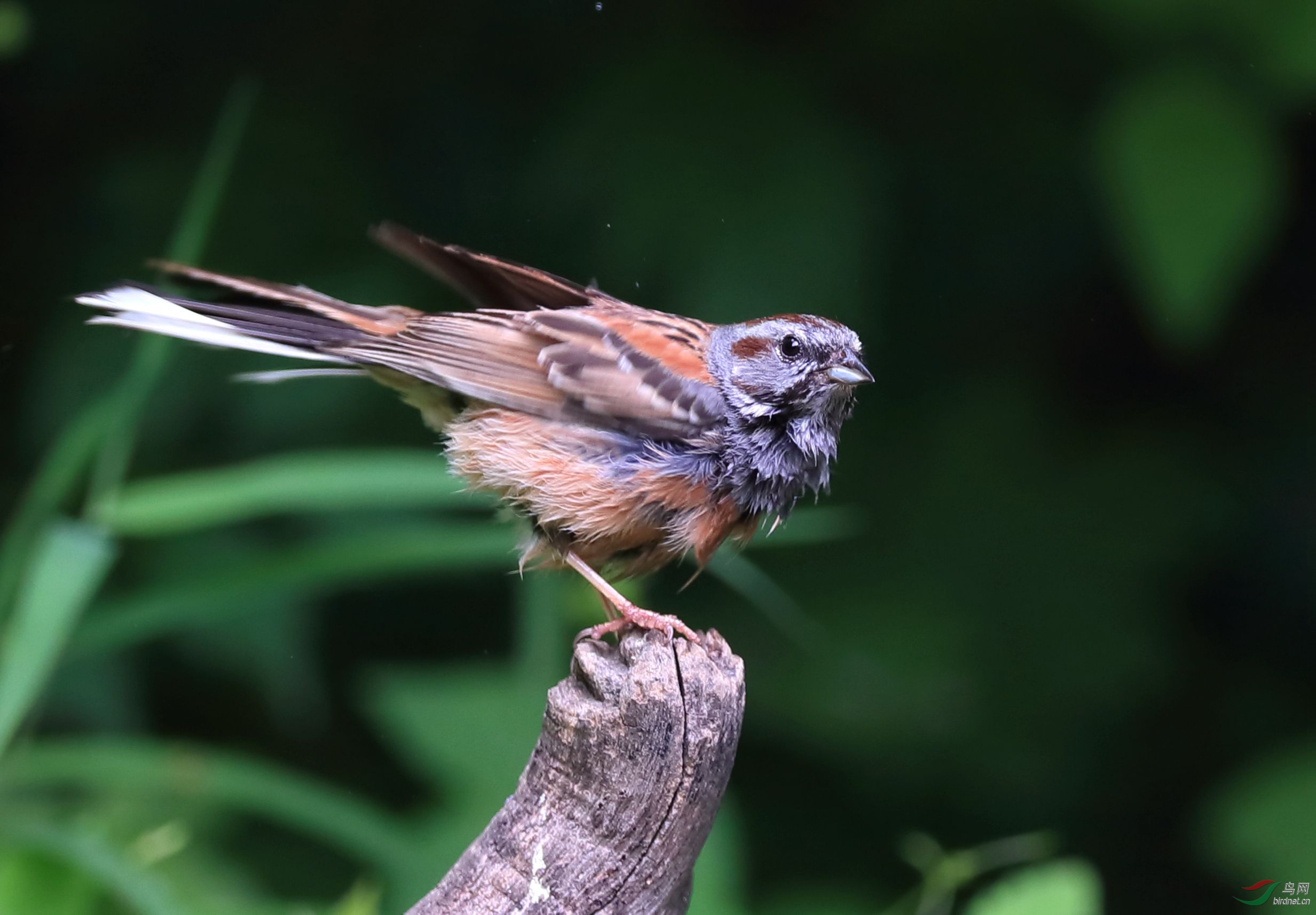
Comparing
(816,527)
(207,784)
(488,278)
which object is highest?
(488,278)

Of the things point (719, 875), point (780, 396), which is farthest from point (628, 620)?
point (719, 875)

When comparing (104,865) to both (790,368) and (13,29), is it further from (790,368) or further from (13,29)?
(13,29)

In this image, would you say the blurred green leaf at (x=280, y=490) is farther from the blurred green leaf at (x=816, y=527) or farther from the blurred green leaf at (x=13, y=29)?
the blurred green leaf at (x=13, y=29)

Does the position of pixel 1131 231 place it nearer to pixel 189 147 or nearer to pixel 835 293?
A: pixel 835 293

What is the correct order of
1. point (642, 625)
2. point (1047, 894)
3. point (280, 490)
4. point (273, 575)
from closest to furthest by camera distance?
point (642, 625) < point (1047, 894) < point (280, 490) < point (273, 575)

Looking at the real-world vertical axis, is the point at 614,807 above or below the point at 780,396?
below

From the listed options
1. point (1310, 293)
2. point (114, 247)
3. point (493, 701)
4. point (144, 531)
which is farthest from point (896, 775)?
point (114, 247)

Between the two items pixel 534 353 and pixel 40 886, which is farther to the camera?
pixel 534 353
